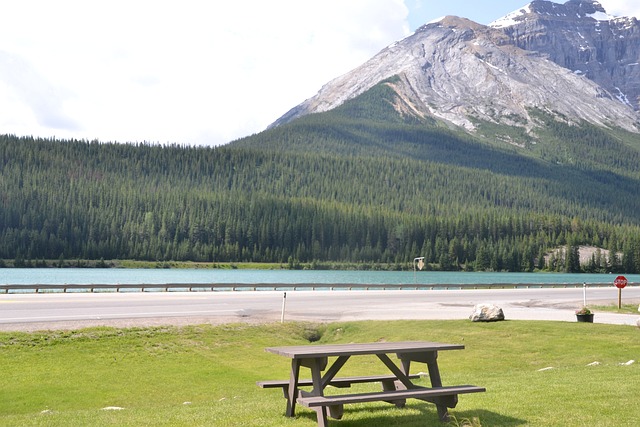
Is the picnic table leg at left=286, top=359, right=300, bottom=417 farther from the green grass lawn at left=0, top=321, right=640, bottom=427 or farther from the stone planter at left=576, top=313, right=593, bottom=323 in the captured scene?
the stone planter at left=576, top=313, right=593, bottom=323

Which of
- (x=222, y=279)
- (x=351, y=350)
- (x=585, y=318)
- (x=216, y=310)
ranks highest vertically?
(x=351, y=350)

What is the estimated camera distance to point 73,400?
17.5m

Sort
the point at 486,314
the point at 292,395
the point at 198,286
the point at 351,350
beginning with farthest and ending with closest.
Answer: the point at 198,286 → the point at 486,314 → the point at 292,395 → the point at 351,350

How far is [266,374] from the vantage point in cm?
2130

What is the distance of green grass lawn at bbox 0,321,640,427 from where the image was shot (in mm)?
12297

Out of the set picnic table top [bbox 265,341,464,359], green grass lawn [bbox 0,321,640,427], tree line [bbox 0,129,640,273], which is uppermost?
tree line [bbox 0,129,640,273]

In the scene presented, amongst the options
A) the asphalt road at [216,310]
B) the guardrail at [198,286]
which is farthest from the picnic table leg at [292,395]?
the guardrail at [198,286]

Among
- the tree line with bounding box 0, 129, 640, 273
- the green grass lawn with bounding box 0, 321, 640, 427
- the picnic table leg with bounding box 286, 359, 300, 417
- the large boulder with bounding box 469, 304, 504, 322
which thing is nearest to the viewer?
the picnic table leg with bounding box 286, 359, 300, 417

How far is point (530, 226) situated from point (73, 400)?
190 metres

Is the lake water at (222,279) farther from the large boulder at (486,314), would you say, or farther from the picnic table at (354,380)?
the picnic table at (354,380)

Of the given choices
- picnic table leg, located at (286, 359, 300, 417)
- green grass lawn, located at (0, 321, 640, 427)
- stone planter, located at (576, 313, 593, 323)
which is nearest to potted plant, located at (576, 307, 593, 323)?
stone planter, located at (576, 313, 593, 323)

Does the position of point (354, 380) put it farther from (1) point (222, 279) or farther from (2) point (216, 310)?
(1) point (222, 279)

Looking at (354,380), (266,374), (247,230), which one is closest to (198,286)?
(266,374)

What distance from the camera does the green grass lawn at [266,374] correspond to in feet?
40.3
